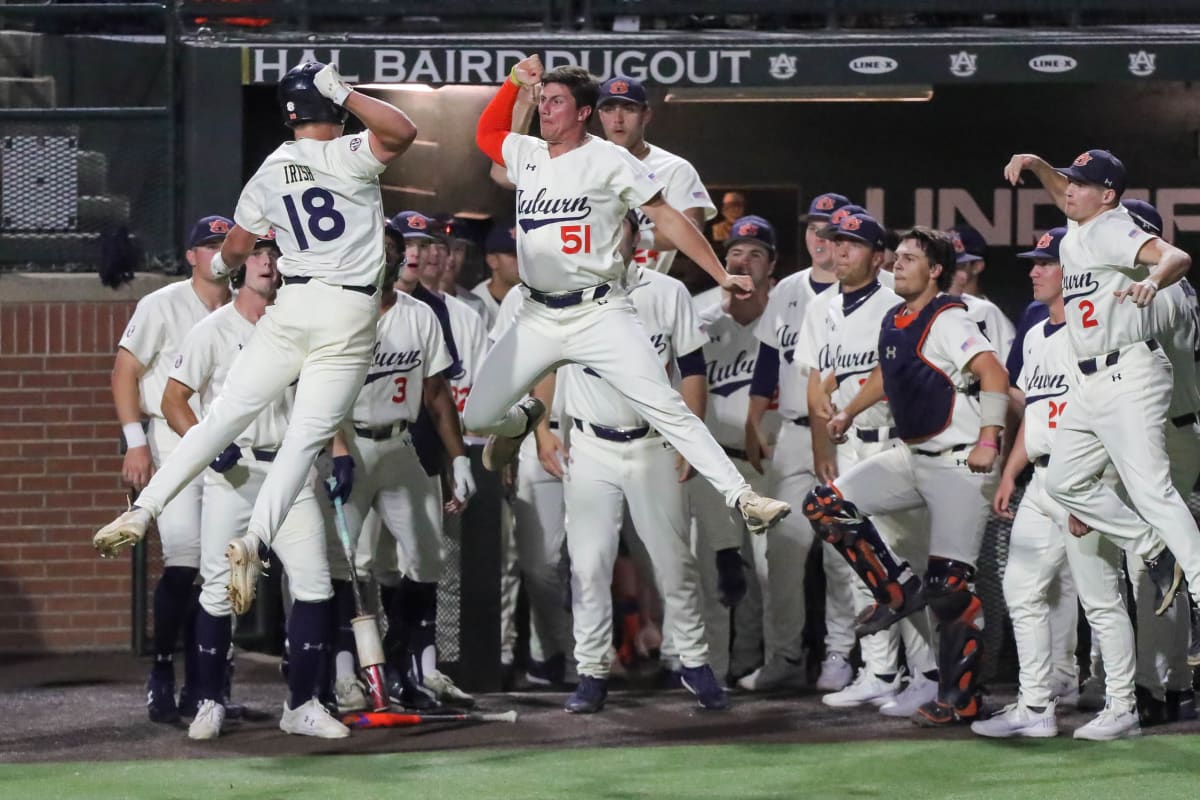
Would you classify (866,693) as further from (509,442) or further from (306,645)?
(306,645)

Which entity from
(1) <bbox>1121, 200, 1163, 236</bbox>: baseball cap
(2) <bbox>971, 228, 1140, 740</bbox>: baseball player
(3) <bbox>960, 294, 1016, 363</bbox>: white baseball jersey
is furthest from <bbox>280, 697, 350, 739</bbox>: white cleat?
(1) <bbox>1121, 200, 1163, 236</bbox>: baseball cap

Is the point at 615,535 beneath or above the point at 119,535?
beneath

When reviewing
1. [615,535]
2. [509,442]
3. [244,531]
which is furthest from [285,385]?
[615,535]

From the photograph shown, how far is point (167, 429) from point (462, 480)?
1187 mm

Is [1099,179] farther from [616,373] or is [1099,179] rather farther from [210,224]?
[210,224]

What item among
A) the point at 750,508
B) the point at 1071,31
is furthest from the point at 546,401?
the point at 1071,31

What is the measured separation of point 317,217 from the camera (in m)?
6.05

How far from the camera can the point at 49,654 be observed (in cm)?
875

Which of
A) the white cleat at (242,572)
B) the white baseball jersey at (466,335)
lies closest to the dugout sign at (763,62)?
the white baseball jersey at (466,335)

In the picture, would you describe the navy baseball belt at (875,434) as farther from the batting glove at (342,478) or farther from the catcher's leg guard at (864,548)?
the batting glove at (342,478)

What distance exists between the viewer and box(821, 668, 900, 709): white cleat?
7.18 m

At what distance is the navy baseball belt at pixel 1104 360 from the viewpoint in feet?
20.8

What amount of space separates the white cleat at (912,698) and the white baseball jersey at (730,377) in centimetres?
136

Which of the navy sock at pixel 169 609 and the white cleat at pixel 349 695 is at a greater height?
the navy sock at pixel 169 609
